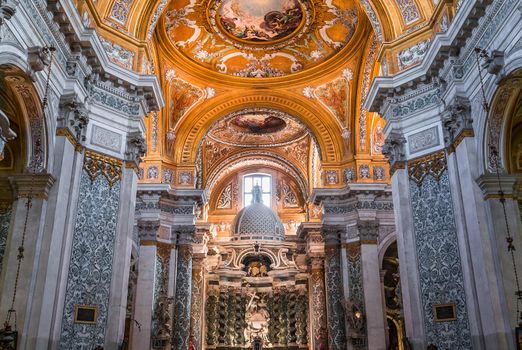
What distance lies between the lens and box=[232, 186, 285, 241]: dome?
26469 mm

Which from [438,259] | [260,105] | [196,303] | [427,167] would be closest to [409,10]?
[427,167]

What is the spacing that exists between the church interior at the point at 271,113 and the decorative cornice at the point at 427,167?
6cm

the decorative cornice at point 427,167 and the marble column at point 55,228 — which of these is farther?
the decorative cornice at point 427,167

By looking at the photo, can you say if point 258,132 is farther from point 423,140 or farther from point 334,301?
point 423,140

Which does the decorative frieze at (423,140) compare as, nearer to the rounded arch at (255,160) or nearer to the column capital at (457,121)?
the column capital at (457,121)

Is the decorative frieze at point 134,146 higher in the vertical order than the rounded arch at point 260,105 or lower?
lower


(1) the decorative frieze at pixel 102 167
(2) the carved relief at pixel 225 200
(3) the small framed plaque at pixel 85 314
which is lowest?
(3) the small framed plaque at pixel 85 314

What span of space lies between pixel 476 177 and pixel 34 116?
7.73m

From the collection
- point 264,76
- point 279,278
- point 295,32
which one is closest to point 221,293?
point 279,278

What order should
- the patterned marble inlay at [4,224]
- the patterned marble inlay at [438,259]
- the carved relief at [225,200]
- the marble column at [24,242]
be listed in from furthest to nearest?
the carved relief at [225,200], the patterned marble inlay at [4,224], the patterned marble inlay at [438,259], the marble column at [24,242]

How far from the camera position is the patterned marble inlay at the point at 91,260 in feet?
30.6

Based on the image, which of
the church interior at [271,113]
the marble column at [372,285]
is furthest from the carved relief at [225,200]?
the marble column at [372,285]

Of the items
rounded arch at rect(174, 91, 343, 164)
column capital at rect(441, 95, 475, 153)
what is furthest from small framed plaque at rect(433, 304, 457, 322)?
rounded arch at rect(174, 91, 343, 164)

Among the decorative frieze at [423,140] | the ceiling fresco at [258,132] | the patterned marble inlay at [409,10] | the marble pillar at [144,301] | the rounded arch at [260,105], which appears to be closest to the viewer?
the decorative frieze at [423,140]
